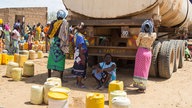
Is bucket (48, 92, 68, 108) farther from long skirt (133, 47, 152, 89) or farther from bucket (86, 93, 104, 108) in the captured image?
long skirt (133, 47, 152, 89)

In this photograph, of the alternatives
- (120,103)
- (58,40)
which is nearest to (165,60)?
(58,40)

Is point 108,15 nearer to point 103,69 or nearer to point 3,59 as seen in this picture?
point 103,69

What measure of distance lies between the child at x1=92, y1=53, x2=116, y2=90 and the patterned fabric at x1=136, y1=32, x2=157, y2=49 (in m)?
0.72

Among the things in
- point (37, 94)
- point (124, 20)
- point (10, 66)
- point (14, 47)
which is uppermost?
point (124, 20)

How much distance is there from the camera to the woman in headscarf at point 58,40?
672cm

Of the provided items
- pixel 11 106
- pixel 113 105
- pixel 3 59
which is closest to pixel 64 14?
pixel 11 106

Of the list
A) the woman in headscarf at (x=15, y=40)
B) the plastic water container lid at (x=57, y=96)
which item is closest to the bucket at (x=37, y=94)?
the plastic water container lid at (x=57, y=96)

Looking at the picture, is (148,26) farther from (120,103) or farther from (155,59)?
(120,103)

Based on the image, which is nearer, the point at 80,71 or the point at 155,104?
the point at 155,104

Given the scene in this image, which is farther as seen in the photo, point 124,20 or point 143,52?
point 124,20

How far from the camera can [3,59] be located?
32.4 ft

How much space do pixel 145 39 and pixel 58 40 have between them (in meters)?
2.01

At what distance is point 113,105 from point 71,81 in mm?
3183

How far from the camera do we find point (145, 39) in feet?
20.1
